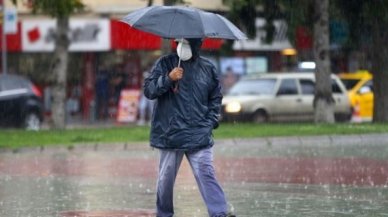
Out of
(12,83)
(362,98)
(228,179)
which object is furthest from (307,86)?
(228,179)

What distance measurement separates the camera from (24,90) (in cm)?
3008

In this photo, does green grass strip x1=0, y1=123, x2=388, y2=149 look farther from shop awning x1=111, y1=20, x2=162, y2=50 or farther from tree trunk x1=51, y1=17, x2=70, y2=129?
shop awning x1=111, y1=20, x2=162, y2=50

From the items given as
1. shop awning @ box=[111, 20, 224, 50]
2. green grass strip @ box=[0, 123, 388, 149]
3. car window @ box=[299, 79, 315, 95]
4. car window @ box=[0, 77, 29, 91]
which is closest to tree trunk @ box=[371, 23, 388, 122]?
green grass strip @ box=[0, 123, 388, 149]

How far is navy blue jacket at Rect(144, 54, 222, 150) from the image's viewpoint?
9.20 metres

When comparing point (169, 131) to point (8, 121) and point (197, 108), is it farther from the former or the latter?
point (8, 121)

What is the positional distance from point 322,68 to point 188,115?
17.0m

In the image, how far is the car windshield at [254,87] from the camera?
101ft

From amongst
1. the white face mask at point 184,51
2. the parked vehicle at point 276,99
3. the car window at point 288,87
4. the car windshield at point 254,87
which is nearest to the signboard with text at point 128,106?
the parked vehicle at point 276,99

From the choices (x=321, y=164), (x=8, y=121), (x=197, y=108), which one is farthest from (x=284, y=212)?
(x=8, y=121)

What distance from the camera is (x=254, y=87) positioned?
1224 inches

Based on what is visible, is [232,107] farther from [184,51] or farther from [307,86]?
[184,51]

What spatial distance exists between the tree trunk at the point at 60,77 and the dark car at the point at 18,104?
2.35 m

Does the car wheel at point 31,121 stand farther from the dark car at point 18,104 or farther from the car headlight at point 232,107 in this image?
the car headlight at point 232,107

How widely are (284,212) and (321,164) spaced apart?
5844 millimetres
